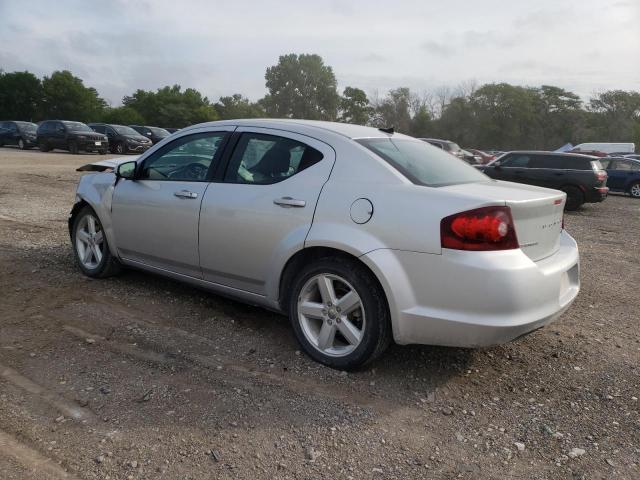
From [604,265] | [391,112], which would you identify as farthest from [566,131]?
[604,265]

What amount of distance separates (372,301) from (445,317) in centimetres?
43

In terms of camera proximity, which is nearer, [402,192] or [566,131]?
[402,192]

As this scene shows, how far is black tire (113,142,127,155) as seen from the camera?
27656 mm

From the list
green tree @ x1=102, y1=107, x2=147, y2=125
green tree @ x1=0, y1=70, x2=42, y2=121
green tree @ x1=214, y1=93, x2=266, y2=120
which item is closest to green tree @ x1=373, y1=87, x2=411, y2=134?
green tree @ x1=214, y1=93, x2=266, y2=120

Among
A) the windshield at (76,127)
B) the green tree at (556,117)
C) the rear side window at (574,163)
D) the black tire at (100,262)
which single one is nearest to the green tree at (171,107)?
the windshield at (76,127)

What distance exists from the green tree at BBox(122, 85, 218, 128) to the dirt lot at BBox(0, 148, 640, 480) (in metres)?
58.6

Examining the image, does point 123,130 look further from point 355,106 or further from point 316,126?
point 355,106

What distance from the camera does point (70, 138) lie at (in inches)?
1003

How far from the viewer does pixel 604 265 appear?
23.1 ft

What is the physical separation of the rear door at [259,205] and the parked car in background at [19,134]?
28.8 meters

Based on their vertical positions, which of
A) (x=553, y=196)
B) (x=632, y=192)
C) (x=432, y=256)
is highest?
(x=553, y=196)

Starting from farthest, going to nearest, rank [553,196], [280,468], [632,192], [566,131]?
1. [566,131]
2. [632,192]
3. [553,196]
4. [280,468]

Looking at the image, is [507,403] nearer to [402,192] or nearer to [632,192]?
[402,192]

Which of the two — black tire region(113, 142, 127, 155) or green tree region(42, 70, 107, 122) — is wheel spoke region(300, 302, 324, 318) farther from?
green tree region(42, 70, 107, 122)
